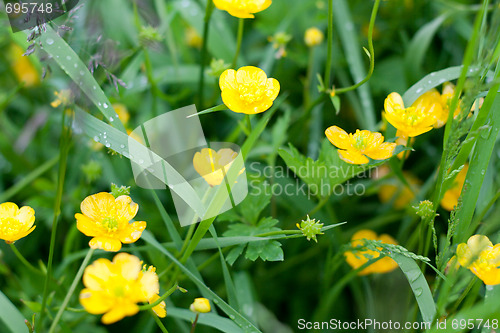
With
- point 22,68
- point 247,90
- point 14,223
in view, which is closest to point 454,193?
point 247,90

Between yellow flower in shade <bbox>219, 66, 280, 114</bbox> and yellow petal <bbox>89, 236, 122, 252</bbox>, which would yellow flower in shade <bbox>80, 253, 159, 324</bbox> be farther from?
yellow flower in shade <bbox>219, 66, 280, 114</bbox>

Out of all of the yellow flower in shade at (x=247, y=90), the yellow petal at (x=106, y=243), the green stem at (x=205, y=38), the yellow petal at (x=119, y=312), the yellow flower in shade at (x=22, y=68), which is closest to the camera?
the yellow petal at (x=119, y=312)

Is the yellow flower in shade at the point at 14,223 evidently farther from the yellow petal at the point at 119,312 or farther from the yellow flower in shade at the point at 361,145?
the yellow flower in shade at the point at 361,145

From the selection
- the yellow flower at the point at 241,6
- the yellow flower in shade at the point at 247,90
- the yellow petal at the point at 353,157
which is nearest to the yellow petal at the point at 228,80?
the yellow flower in shade at the point at 247,90

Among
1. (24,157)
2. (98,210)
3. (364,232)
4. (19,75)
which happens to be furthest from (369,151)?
(19,75)

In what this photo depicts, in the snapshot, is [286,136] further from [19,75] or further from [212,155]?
[19,75]

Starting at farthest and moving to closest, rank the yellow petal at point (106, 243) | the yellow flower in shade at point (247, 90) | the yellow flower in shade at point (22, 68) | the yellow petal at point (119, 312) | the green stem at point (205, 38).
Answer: the yellow flower in shade at point (22, 68), the green stem at point (205, 38), the yellow flower in shade at point (247, 90), the yellow petal at point (106, 243), the yellow petal at point (119, 312)

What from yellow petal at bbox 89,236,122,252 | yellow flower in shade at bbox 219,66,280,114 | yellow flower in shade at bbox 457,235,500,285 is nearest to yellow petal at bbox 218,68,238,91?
yellow flower in shade at bbox 219,66,280,114
